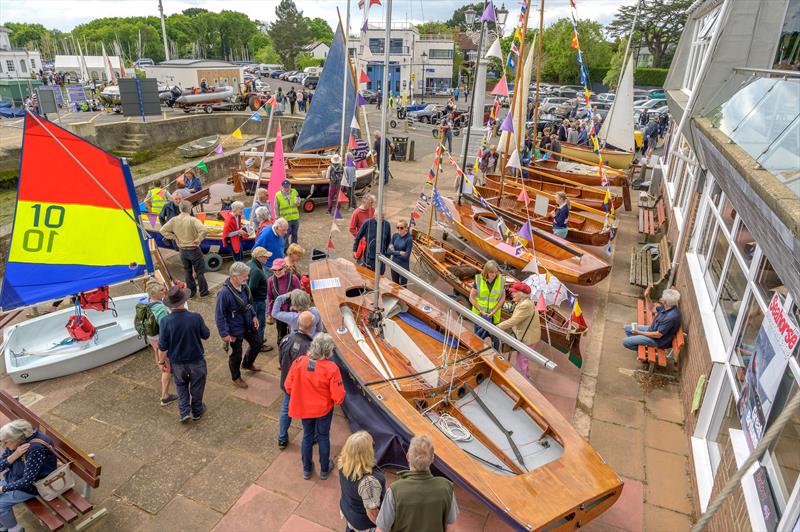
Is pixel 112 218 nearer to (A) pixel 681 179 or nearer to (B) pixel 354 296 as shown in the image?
(B) pixel 354 296

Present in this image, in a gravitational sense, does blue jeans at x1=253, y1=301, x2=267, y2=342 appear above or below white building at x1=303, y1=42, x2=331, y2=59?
below

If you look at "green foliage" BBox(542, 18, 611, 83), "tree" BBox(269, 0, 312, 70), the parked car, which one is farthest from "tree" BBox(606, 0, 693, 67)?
"tree" BBox(269, 0, 312, 70)

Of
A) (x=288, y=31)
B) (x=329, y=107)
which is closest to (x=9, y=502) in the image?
(x=329, y=107)

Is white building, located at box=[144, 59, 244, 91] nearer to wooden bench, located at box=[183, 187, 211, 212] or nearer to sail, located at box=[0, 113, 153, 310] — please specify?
wooden bench, located at box=[183, 187, 211, 212]

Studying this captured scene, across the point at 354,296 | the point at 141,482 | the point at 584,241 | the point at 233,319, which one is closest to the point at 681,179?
the point at 584,241

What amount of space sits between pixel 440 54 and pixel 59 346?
4964 centimetres

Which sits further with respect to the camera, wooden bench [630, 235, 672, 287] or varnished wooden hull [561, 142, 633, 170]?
varnished wooden hull [561, 142, 633, 170]

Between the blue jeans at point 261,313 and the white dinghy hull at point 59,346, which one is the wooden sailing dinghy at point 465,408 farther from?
the white dinghy hull at point 59,346

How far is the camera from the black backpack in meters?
5.51

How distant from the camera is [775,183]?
3186 millimetres

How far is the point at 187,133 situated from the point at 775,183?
2653 cm

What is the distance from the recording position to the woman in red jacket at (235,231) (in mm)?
8719

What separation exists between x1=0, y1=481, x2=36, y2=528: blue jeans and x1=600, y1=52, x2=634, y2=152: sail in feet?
52.0

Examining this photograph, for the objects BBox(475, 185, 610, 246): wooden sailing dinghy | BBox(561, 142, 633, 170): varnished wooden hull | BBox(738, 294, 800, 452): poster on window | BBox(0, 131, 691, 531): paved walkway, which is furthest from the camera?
BBox(561, 142, 633, 170): varnished wooden hull
